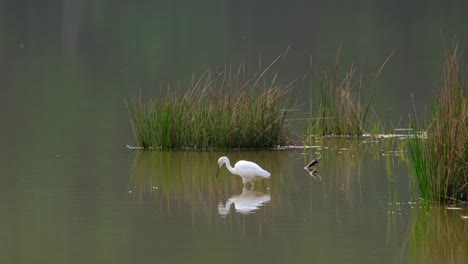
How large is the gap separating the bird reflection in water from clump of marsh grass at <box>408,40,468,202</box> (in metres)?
1.39

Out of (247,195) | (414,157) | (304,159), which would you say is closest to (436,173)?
(414,157)

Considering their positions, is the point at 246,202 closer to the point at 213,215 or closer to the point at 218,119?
the point at 213,215

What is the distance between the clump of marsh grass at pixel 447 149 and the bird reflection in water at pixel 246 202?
1.39 metres

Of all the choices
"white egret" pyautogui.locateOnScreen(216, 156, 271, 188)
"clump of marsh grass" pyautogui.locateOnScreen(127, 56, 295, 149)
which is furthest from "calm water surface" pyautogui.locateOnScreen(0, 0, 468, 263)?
"clump of marsh grass" pyautogui.locateOnScreen(127, 56, 295, 149)

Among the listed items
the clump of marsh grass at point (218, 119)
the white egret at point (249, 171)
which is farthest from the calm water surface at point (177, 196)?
the clump of marsh grass at point (218, 119)

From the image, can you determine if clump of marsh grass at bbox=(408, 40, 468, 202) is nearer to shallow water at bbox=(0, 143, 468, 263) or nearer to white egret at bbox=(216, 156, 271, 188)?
shallow water at bbox=(0, 143, 468, 263)

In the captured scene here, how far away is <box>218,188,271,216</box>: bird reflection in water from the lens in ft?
36.7

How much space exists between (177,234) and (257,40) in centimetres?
3710

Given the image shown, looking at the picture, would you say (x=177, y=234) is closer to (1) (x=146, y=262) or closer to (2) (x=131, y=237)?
(2) (x=131, y=237)

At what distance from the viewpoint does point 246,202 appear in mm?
11680

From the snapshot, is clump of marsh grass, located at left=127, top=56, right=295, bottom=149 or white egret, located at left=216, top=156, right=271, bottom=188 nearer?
white egret, located at left=216, top=156, right=271, bottom=188

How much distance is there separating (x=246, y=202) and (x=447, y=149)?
1.85 metres

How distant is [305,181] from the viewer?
1309 centimetres

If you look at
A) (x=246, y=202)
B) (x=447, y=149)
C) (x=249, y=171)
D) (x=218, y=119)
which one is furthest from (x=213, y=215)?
(x=218, y=119)
